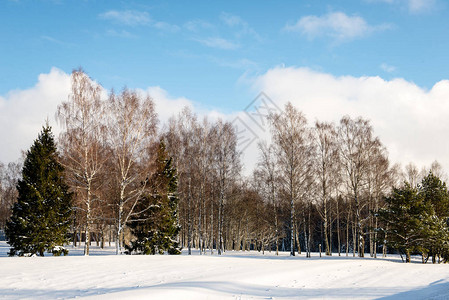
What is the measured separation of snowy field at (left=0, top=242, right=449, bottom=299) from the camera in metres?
9.52

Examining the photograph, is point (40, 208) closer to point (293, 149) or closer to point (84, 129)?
point (84, 129)

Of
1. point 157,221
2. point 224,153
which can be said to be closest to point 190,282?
point 157,221

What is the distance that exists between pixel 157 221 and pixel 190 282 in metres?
14.5

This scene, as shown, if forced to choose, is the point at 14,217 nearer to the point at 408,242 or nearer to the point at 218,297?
the point at 218,297

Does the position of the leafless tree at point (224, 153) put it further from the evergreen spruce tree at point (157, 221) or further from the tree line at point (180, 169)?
the evergreen spruce tree at point (157, 221)

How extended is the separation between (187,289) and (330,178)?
26.1m

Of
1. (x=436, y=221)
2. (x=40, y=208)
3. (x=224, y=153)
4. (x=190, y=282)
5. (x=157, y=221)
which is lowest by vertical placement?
(x=190, y=282)

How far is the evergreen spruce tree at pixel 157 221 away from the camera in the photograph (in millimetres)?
24547

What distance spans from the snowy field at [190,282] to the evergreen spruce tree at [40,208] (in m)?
5.93

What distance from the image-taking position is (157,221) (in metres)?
24.8

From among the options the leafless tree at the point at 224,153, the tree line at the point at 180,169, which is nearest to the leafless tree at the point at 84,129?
the tree line at the point at 180,169

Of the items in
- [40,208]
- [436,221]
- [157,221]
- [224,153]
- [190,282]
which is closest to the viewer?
[190,282]

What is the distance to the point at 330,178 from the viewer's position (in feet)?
107

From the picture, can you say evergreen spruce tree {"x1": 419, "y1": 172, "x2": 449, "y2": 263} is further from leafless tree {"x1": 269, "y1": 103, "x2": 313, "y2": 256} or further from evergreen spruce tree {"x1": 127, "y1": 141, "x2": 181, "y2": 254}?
evergreen spruce tree {"x1": 127, "y1": 141, "x2": 181, "y2": 254}
